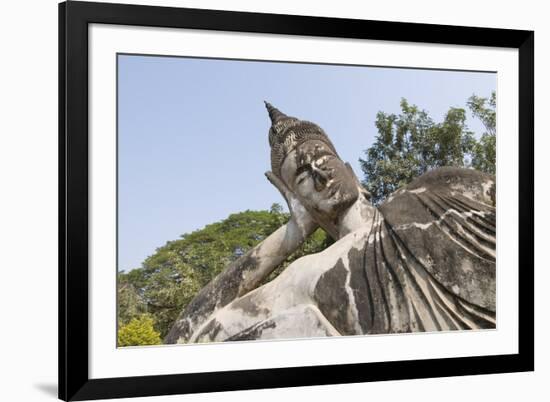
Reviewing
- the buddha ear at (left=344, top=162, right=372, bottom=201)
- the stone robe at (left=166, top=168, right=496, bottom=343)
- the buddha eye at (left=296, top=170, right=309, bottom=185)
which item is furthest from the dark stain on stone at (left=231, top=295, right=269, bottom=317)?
the buddha ear at (left=344, top=162, right=372, bottom=201)

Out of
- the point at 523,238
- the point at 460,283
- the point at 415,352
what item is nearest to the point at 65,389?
the point at 415,352

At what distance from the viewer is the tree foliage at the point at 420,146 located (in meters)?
6.25

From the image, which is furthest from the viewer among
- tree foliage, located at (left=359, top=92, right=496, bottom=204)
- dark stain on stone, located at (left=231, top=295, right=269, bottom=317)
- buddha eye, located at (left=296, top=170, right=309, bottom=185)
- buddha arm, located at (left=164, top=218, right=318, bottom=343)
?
tree foliage, located at (left=359, top=92, right=496, bottom=204)

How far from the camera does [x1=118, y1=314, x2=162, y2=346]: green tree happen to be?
18.2 ft

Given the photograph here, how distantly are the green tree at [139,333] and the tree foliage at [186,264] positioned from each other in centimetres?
4

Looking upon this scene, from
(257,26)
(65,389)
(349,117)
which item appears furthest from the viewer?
(349,117)

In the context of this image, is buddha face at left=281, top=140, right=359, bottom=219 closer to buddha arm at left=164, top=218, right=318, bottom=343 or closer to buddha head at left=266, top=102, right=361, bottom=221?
buddha head at left=266, top=102, right=361, bottom=221

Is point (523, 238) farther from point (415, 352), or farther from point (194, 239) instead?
point (194, 239)

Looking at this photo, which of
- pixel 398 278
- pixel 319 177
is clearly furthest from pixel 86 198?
pixel 398 278

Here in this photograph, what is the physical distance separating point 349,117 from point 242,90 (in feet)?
2.39

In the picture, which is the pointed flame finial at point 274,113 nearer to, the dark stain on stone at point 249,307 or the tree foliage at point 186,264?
the tree foliage at point 186,264

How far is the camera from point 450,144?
21.0ft

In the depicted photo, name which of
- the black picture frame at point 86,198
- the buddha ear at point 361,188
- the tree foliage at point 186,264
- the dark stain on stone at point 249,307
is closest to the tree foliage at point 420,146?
the buddha ear at point 361,188

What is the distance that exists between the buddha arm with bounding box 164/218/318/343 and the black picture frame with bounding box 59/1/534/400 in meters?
0.32
